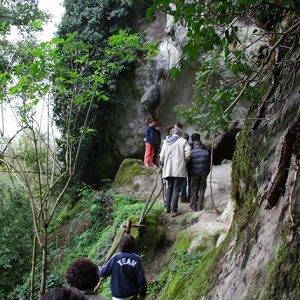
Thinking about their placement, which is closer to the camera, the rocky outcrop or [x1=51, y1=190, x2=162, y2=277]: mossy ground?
[x1=51, y1=190, x2=162, y2=277]: mossy ground

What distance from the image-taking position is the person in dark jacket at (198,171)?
30.5 ft

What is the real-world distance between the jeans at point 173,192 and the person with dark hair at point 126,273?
4.39 meters

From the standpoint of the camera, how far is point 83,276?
2.90m

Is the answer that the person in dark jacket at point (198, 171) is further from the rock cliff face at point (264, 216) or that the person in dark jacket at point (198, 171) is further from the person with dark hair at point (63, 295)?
the person with dark hair at point (63, 295)

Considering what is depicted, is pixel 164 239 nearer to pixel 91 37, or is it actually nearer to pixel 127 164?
pixel 127 164

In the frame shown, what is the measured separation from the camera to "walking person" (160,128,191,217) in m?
8.97

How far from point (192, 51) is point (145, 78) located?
1389cm

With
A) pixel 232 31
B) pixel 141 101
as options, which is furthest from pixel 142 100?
pixel 232 31

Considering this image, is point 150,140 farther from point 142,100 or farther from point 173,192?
point 173,192

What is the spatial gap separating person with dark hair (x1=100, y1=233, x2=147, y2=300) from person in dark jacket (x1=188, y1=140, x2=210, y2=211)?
477 centimetres

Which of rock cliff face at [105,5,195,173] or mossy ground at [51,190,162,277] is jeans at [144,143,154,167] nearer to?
mossy ground at [51,190,162,277]

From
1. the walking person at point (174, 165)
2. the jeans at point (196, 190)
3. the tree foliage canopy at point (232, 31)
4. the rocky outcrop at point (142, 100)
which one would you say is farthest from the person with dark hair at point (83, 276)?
the rocky outcrop at point (142, 100)

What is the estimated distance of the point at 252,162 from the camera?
170 inches

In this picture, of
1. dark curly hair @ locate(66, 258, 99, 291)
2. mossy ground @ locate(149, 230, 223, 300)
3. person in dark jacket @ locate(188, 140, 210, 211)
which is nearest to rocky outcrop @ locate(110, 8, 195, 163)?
person in dark jacket @ locate(188, 140, 210, 211)
